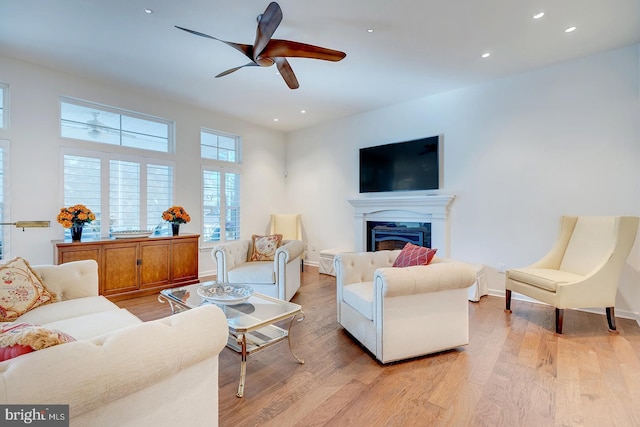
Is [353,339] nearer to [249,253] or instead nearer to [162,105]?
[249,253]

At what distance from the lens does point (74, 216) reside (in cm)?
349

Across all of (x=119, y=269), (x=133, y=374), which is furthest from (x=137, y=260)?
(x=133, y=374)

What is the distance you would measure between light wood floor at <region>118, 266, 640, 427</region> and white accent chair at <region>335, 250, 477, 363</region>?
126 mm

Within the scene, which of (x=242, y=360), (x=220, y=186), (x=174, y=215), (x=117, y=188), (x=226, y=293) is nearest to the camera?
(x=242, y=360)

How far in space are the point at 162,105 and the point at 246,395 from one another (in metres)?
4.43

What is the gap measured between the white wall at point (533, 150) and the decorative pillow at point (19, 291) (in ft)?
15.0

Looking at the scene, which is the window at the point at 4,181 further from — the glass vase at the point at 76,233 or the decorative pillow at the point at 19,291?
the decorative pillow at the point at 19,291

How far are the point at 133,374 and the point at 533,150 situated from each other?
4.45 m

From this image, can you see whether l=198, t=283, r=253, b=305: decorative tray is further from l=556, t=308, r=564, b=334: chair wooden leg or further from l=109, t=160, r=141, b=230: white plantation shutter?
l=556, t=308, r=564, b=334: chair wooden leg

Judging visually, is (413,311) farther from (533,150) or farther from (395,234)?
(533,150)

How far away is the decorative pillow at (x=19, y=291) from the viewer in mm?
1929

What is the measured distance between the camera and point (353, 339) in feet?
8.69

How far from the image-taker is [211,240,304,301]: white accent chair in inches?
135

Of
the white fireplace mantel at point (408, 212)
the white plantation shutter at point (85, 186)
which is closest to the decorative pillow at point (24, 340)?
the white plantation shutter at point (85, 186)
